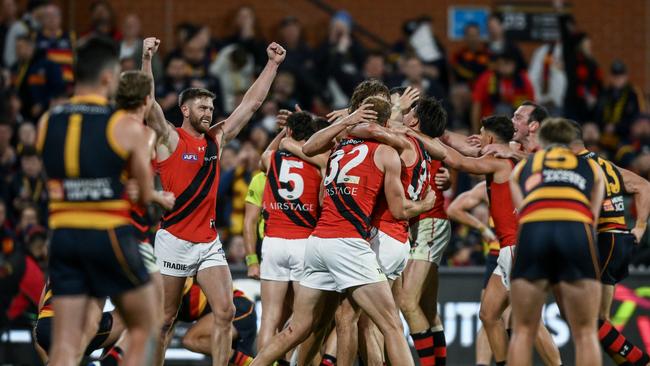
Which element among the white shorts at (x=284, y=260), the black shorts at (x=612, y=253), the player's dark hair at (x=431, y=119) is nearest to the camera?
the black shorts at (x=612, y=253)

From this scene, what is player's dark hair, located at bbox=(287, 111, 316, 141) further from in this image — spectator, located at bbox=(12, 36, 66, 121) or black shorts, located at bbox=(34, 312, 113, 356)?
spectator, located at bbox=(12, 36, 66, 121)

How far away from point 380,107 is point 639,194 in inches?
128

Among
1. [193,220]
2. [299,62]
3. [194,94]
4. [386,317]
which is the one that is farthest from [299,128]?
[299,62]

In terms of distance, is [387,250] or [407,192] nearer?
[387,250]

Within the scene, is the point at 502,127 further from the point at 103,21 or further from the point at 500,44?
the point at 103,21

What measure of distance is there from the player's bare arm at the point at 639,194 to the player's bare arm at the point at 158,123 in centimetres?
458

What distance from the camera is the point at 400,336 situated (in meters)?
9.57

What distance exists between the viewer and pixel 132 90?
27.7 ft

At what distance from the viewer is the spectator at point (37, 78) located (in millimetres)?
18312

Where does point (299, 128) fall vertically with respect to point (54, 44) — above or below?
below

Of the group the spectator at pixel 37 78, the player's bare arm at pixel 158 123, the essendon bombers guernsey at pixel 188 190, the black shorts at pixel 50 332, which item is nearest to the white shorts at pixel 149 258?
the essendon bombers guernsey at pixel 188 190

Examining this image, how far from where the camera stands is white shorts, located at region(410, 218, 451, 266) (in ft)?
38.1

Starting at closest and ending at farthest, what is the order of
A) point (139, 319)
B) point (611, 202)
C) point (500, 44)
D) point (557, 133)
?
point (139, 319), point (557, 133), point (611, 202), point (500, 44)

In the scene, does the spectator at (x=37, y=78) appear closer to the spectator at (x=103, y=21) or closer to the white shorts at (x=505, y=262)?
the spectator at (x=103, y=21)
